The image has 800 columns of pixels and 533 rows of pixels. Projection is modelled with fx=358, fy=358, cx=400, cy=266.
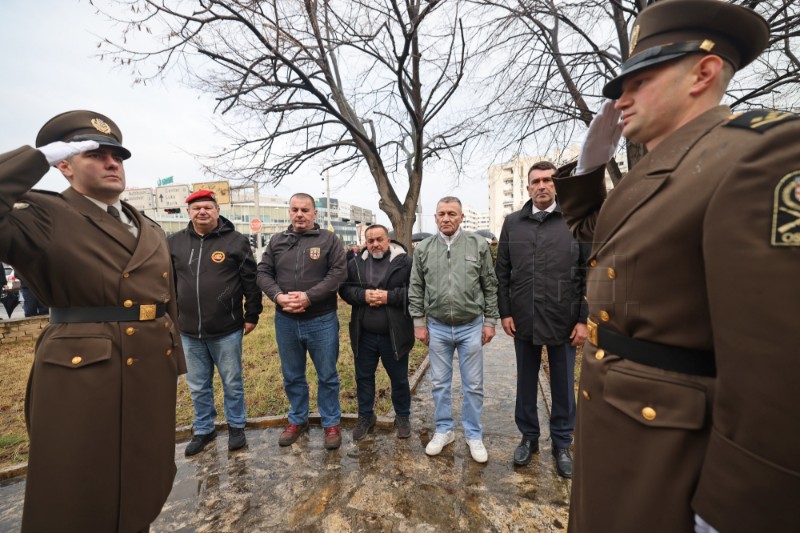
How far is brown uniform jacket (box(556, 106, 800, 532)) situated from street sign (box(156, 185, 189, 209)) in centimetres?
1872

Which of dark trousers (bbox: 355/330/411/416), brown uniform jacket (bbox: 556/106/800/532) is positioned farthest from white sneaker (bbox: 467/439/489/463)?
brown uniform jacket (bbox: 556/106/800/532)

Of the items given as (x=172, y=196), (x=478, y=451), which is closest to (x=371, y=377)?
(x=478, y=451)

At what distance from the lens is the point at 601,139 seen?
170 cm

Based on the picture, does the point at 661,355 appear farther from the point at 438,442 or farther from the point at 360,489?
the point at 438,442

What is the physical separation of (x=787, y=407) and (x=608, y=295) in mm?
532

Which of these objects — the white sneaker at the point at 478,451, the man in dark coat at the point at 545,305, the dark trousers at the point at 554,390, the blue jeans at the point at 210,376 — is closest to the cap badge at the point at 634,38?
the man in dark coat at the point at 545,305

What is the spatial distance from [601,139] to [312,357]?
2.98m

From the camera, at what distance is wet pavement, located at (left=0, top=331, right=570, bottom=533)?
235 cm

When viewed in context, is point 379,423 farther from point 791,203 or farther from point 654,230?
point 791,203

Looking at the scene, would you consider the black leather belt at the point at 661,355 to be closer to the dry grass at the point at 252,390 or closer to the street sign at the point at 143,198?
the dry grass at the point at 252,390

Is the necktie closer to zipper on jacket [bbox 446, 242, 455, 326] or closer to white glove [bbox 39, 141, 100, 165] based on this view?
white glove [bbox 39, 141, 100, 165]

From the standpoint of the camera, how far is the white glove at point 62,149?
1640mm

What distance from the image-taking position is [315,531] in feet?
7.43

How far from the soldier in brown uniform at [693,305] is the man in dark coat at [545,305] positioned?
63.0 inches
